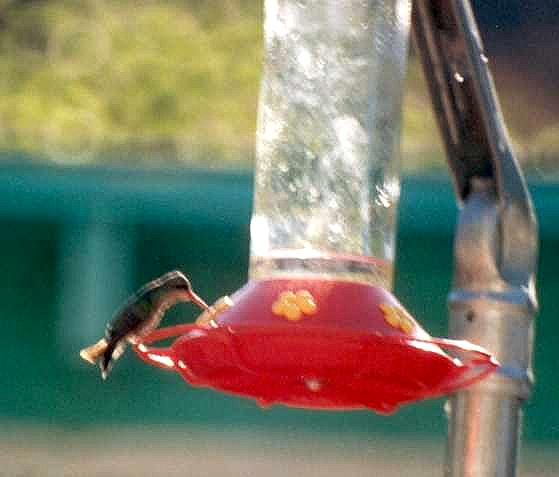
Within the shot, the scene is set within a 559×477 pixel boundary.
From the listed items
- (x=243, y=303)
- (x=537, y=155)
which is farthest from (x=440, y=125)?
(x=537, y=155)

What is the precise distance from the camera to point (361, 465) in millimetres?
9109

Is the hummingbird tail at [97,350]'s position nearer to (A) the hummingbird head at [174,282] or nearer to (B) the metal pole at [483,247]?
(A) the hummingbird head at [174,282]

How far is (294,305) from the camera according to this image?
220cm

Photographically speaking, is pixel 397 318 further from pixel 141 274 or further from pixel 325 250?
pixel 141 274

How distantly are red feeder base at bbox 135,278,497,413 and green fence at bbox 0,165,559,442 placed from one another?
6.52 m

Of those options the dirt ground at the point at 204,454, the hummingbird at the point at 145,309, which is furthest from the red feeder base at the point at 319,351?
the dirt ground at the point at 204,454

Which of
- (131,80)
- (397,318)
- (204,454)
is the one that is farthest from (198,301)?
(131,80)

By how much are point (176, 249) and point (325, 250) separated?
7011mm

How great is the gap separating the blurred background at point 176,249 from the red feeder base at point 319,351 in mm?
6533

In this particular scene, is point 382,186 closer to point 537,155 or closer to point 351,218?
point 351,218

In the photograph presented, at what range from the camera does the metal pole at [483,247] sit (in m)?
2.08

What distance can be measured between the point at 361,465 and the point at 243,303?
6.97 metres

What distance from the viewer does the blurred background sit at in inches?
356

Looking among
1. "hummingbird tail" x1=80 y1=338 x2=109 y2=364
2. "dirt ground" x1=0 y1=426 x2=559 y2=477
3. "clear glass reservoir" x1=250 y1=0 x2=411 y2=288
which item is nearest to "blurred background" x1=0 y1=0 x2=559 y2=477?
"dirt ground" x1=0 y1=426 x2=559 y2=477
